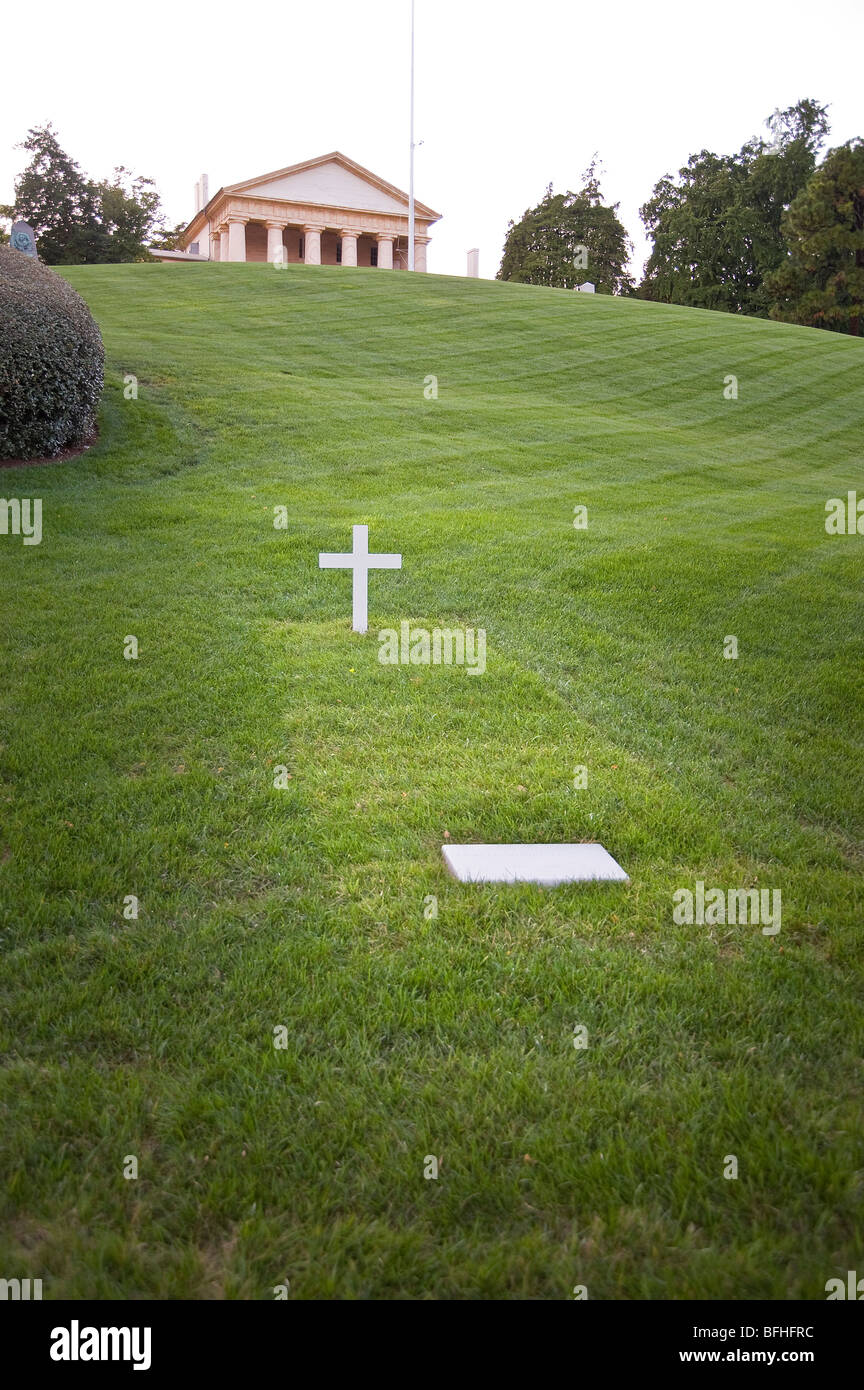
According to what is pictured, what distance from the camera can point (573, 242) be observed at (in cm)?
5528

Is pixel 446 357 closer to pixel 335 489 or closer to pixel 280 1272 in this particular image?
pixel 335 489

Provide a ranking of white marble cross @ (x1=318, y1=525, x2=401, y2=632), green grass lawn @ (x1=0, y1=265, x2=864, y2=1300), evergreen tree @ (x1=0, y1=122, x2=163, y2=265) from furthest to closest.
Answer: evergreen tree @ (x1=0, y1=122, x2=163, y2=265)
white marble cross @ (x1=318, y1=525, x2=401, y2=632)
green grass lawn @ (x1=0, y1=265, x2=864, y2=1300)

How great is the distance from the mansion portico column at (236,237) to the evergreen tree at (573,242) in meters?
17.8

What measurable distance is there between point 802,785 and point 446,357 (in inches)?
650

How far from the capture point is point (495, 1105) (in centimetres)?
271

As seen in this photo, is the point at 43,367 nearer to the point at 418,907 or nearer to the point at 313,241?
the point at 418,907

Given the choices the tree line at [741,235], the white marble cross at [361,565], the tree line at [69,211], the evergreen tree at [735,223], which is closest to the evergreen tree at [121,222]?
the tree line at [69,211]

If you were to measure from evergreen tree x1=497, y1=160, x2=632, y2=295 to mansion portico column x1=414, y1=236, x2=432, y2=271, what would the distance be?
6938 millimetres

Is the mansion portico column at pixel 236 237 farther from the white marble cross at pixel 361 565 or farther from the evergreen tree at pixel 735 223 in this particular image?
the white marble cross at pixel 361 565

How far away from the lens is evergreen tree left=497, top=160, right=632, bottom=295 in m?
54.9

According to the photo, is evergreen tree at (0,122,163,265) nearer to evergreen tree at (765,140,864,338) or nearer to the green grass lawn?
evergreen tree at (765,140,864,338)

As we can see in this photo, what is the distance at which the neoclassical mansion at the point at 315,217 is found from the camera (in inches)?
1845

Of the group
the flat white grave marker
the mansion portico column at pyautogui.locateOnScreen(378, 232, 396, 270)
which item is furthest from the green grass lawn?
the mansion portico column at pyautogui.locateOnScreen(378, 232, 396, 270)
